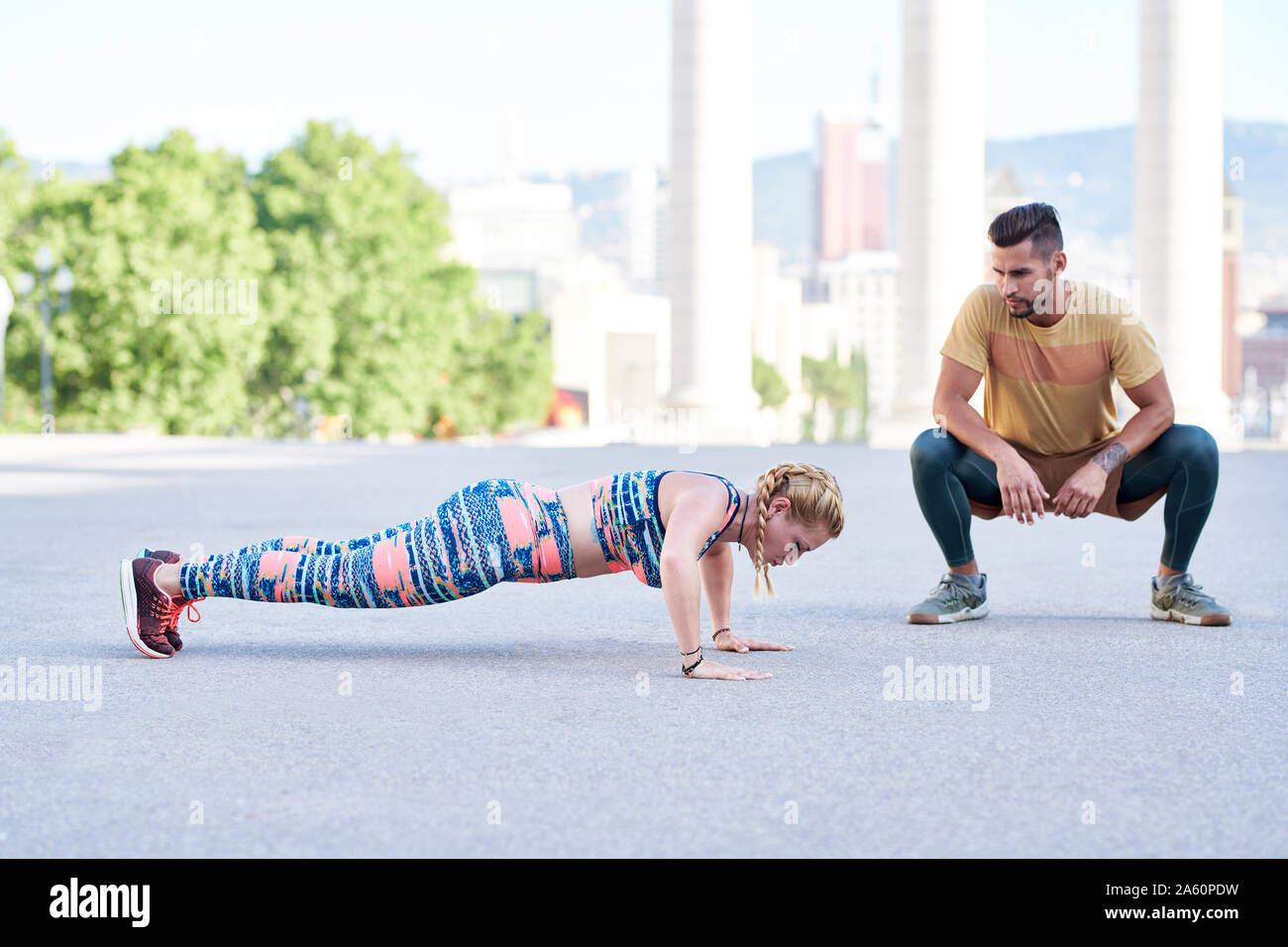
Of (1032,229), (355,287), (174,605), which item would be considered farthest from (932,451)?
(355,287)

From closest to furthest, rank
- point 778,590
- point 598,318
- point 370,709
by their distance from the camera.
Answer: point 370,709 < point 778,590 < point 598,318

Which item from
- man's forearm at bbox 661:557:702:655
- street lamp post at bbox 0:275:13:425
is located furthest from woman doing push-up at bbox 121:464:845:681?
street lamp post at bbox 0:275:13:425

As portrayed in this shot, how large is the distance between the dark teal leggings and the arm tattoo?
0.24 metres

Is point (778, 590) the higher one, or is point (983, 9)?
point (983, 9)

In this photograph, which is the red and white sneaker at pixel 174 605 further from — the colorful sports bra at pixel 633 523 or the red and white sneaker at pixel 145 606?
the colorful sports bra at pixel 633 523

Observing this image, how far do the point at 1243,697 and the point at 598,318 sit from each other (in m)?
162

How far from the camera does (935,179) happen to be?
33812mm

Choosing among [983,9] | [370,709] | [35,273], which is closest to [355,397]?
[35,273]

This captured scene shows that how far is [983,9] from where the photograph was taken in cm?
3459

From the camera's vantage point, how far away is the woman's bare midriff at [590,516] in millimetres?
7344

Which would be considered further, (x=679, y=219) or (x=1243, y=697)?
(x=679, y=219)

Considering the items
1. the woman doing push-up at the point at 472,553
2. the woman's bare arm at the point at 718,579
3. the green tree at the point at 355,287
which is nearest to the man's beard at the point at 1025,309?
the woman doing push-up at the point at 472,553
